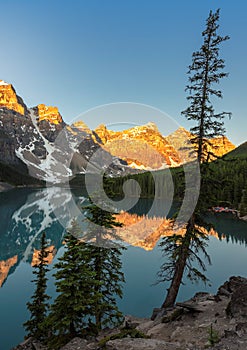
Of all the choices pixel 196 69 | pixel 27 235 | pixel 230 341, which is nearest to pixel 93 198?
pixel 230 341

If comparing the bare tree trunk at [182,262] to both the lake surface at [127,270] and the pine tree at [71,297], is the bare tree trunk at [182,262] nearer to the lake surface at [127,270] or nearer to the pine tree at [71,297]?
the lake surface at [127,270]

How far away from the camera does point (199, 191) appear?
48.5 feet

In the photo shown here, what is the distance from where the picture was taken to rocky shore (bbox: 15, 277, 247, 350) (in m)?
7.54

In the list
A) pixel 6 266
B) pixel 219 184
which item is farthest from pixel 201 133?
pixel 6 266

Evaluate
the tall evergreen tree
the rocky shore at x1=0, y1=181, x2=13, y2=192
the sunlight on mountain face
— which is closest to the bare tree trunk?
the tall evergreen tree

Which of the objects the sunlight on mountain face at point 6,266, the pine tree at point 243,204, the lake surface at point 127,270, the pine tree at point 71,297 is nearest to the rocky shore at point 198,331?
the pine tree at point 71,297

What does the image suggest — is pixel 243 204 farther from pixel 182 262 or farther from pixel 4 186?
pixel 4 186

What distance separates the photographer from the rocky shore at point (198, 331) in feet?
24.7

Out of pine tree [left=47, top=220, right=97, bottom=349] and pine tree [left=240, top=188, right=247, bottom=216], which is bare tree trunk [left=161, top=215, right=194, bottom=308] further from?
pine tree [left=240, top=188, right=247, bottom=216]

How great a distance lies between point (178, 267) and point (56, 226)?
53.1 m

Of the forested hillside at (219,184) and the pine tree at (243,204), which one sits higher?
the forested hillside at (219,184)

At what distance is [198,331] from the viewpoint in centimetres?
964

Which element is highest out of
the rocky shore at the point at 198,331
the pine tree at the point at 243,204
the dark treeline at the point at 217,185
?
the dark treeline at the point at 217,185

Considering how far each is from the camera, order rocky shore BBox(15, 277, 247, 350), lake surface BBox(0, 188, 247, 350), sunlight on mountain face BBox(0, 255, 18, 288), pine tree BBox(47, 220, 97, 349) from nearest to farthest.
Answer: rocky shore BBox(15, 277, 247, 350) < pine tree BBox(47, 220, 97, 349) < lake surface BBox(0, 188, 247, 350) < sunlight on mountain face BBox(0, 255, 18, 288)
